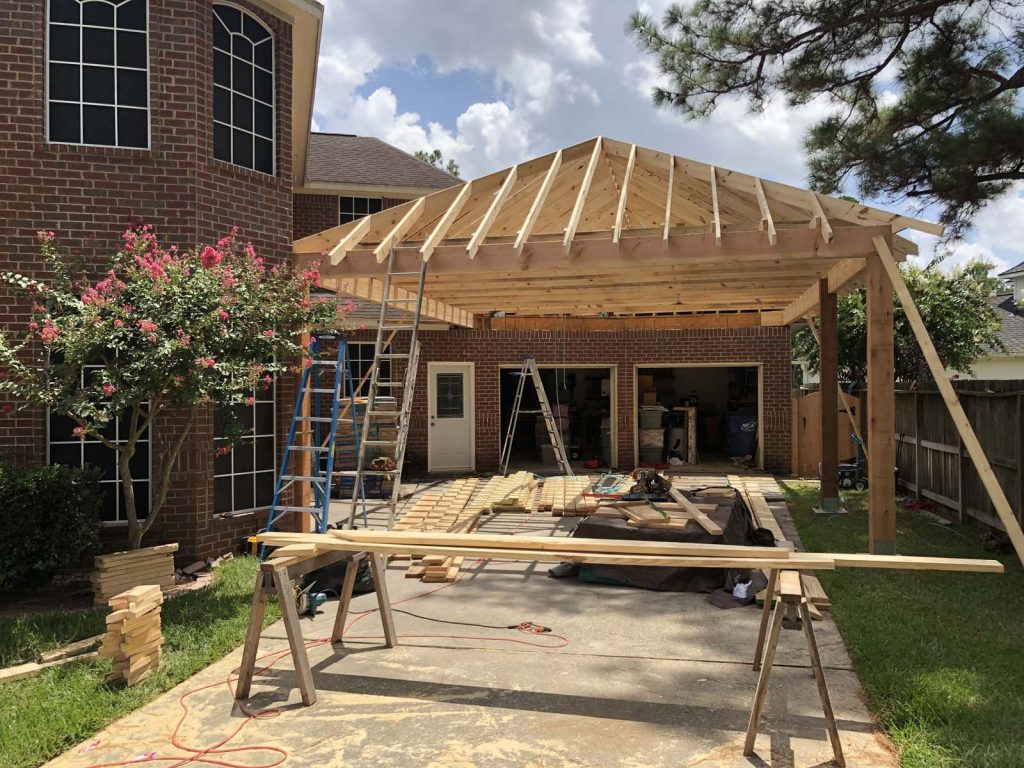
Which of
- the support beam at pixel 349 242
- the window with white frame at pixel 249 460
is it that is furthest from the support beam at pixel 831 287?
the window with white frame at pixel 249 460

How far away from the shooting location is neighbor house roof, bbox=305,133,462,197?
16078 millimetres

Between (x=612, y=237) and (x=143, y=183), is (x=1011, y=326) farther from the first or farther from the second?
(x=143, y=183)

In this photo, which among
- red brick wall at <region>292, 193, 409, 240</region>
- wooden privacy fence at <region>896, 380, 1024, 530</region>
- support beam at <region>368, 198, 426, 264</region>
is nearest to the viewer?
support beam at <region>368, 198, 426, 264</region>

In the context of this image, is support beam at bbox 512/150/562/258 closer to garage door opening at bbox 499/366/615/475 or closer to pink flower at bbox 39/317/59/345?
pink flower at bbox 39/317/59/345

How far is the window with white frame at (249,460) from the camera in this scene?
8.59 metres

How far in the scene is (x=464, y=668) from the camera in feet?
17.3

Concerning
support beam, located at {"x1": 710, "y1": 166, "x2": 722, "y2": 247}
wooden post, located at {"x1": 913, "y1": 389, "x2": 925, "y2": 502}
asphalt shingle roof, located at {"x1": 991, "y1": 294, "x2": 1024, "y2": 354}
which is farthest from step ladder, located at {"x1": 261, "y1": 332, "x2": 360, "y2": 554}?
asphalt shingle roof, located at {"x1": 991, "y1": 294, "x2": 1024, "y2": 354}

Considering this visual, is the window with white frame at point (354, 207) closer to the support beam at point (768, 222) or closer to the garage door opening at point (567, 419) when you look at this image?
the garage door opening at point (567, 419)

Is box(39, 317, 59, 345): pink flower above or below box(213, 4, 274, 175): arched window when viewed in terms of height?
below

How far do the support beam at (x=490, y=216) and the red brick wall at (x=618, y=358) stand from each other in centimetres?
697

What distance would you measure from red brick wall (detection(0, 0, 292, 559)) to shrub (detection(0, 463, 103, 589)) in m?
0.87

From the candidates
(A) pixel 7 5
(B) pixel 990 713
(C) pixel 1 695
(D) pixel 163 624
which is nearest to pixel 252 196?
(A) pixel 7 5

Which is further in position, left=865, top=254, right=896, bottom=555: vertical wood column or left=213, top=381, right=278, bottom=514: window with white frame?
left=213, top=381, right=278, bottom=514: window with white frame

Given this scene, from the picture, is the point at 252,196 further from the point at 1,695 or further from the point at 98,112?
the point at 1,695
